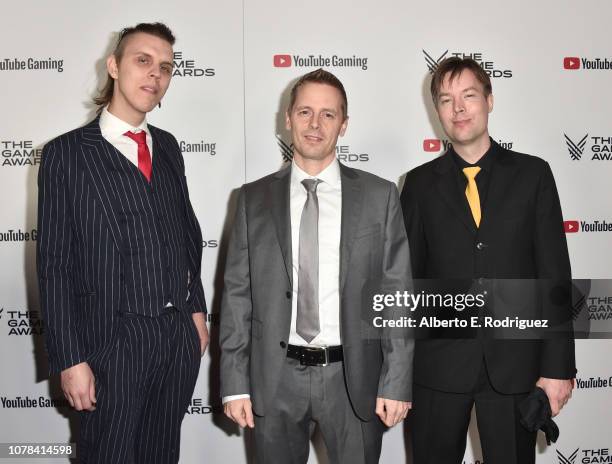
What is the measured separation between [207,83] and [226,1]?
0.45m

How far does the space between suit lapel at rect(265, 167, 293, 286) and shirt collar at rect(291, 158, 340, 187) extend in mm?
37

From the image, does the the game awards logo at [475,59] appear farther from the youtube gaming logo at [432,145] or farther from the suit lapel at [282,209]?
the suit lapel at [282,209]

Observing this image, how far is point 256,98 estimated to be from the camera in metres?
3.12

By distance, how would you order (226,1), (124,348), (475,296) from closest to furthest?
(124,348) < (475,296) < (226,1)

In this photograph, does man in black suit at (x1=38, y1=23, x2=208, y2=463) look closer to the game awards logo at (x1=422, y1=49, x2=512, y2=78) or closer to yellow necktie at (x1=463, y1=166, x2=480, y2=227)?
yellow necktie at (x1=463, y1=166, x2=480, y2=227)

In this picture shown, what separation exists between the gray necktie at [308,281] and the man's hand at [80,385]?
77cm

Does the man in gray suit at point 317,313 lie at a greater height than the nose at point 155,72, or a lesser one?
lesser

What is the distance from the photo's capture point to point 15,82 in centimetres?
311

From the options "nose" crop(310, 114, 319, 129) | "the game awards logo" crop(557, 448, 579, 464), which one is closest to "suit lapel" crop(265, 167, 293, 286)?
"nose" crop(310, 114, 319, 129)

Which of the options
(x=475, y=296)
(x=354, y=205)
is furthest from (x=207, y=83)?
(x=475, y=296)

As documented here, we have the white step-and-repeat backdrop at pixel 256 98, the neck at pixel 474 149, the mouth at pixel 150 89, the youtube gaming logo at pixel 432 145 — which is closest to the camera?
the mouth at pixel 150 89

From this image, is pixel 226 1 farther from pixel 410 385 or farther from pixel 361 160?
pixel 410 385

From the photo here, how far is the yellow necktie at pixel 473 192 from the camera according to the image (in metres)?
2.28

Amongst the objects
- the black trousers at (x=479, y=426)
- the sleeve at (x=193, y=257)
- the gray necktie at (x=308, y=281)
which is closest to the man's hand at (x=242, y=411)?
the gray necktie at (x=308, y=281)
